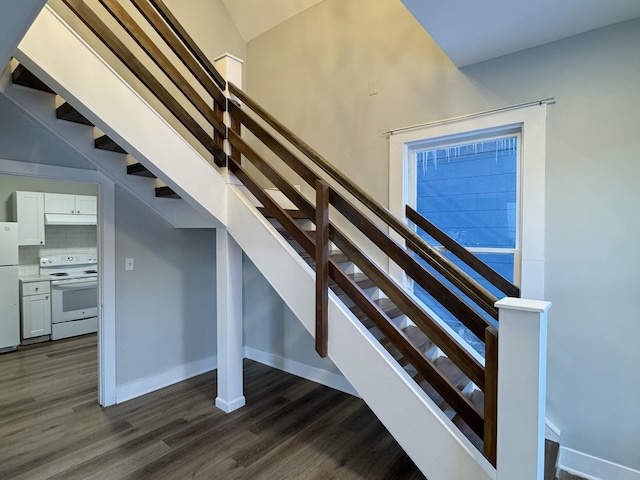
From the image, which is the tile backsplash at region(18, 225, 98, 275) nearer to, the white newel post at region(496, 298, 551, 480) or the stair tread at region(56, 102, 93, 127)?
the stair tread at region(56, 102, 93, 127)

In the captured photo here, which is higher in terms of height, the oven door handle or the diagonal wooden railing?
the diagonal wooden railing

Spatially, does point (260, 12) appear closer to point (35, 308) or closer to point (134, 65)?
point (134, 65)

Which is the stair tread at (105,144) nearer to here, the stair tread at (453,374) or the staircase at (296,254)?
the staircase at (296,254)

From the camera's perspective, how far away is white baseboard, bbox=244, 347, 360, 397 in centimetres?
320

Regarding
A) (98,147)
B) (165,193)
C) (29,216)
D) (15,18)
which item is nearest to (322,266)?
(15,18)

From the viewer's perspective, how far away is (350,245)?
6.17 ft

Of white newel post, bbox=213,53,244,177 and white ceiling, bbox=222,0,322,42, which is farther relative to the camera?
white ceiling, bbox=222,0,322,42

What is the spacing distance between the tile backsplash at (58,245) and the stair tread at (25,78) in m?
3.35

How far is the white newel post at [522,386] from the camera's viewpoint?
4.27ft

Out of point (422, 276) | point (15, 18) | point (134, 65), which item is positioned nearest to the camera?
point (15, 18)

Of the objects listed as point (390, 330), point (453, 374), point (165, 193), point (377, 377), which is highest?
point (165, 193)

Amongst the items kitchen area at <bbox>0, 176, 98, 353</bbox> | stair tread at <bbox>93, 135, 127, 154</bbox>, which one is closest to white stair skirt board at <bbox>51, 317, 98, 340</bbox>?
kitchen area at <bbox>0, 176, 98, 353</bbox>

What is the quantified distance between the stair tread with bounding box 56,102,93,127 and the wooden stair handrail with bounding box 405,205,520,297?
2418mm

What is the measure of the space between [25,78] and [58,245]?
4.06 metres
